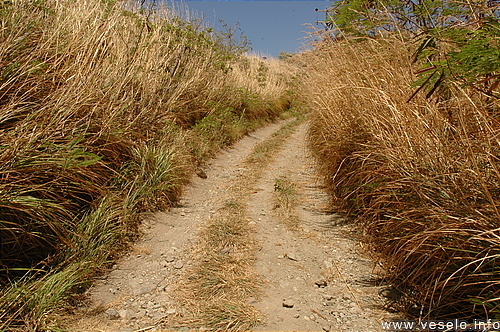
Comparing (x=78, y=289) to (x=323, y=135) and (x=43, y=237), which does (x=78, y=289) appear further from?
(x=323, y=135)

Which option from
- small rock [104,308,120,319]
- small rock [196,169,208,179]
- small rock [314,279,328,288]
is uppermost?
small rock [196,169,208,179]

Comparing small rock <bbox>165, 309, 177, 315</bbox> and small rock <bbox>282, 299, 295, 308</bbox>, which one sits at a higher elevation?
small rock <bbox>282, 299, 295, 308</bbox>

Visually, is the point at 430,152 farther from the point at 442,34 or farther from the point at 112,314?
the point at 112,314

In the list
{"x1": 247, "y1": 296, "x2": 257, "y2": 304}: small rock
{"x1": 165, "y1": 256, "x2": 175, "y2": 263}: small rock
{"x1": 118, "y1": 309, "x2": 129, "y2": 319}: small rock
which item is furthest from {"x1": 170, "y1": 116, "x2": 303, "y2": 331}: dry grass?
{"x1": 118, "y1": 309, "x2": 129, "y2": 319}: small rock

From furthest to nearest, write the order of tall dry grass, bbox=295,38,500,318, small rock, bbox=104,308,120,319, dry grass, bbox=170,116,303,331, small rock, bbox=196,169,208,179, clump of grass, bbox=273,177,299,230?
small rock, bbox=196,169,208,179
clump of grass, bbox=273,177,299,230
small rock, bbox=104,308,120,319
dry grass, bbox=170,116,303,331
tall dry grass, bbox=295,38,500,318

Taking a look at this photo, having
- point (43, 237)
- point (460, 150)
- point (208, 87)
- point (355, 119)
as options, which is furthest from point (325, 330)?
point (208, 87)

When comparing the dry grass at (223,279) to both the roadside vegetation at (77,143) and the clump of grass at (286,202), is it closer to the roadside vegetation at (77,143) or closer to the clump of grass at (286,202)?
the clump of grass at (286,202)

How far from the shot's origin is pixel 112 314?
82.4 inches

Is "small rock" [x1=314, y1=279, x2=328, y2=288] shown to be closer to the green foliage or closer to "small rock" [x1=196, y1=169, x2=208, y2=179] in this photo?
the green foliage

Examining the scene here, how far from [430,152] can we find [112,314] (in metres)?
2.26

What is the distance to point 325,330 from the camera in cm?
190

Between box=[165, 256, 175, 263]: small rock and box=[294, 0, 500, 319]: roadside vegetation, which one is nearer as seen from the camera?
box=[294, 0, 500, 319]: roadside vegetation

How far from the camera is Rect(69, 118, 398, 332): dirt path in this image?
2.01 meters

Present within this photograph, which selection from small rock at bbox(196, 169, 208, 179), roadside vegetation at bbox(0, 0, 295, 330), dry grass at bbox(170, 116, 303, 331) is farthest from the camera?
small rock at bbox(196, 169, 208, 179)
